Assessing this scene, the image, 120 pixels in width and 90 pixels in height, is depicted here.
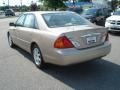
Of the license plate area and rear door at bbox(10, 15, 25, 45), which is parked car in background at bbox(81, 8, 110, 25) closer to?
rear door at bbox(10, 15, 25, 45)

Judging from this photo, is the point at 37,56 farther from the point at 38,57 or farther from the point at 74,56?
the point at 74,56

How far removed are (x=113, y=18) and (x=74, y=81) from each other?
29.2ft

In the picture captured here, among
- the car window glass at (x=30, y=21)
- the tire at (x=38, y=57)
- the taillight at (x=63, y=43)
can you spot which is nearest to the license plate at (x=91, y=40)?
the taillight at (x=63, y=43)

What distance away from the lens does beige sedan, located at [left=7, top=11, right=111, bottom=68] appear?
219 inches

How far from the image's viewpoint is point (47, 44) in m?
5.89

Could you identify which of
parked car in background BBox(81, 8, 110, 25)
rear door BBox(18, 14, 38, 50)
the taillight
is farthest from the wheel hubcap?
parked car in background BBox(81, 8, 110, 25)

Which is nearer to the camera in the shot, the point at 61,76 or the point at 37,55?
the point at 61,76

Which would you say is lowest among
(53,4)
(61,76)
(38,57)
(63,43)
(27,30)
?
(61,76)

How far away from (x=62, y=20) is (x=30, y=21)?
1.20 metres

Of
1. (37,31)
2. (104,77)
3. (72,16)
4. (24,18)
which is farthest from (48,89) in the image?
(24,18)

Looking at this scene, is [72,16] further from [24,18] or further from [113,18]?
[113,18]

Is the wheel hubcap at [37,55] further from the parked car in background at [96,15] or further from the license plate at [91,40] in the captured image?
the parked car in background at [96,15]

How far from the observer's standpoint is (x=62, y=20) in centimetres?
664

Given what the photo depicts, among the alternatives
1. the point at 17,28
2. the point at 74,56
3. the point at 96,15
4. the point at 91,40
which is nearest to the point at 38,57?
the point at 74,56
